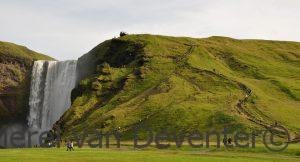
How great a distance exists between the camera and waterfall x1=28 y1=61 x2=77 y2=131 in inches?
6275

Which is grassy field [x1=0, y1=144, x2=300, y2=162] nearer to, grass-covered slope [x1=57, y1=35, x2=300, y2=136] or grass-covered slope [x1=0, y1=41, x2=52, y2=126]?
grass-covered slope [x1=57, y1=35, x2=300, y2=136]

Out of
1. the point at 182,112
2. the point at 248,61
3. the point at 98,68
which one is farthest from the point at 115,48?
the point at 182,112

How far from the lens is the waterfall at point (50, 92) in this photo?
523 feet

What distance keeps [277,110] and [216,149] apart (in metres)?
38.1

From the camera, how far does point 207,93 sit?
122938 mm

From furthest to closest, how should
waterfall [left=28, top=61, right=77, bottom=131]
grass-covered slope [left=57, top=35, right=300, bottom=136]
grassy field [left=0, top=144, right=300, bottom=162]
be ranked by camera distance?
1. waterfall [left=28, top=61, right=77, bottom=131]
2. grass-covered slope [left=57, top=35, right=300, bottom=136]
3. grassy field [left=0, top=144, right=300, bottom=162]

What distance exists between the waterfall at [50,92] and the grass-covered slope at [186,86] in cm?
1083


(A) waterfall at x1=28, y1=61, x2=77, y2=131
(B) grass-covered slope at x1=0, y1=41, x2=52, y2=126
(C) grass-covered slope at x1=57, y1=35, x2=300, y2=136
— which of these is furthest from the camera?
(B) grass-covered slope at x1=0, y1=41, x2=52, y2=126

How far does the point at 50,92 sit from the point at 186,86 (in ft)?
179

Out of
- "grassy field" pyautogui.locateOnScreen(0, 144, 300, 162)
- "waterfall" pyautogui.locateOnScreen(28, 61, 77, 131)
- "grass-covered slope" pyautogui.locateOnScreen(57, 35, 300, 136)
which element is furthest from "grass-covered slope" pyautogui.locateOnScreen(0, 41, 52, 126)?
"grassy field" pyautogui.locateOnScreen(0, 144, 300, 162)

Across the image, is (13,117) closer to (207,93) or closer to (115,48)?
(115,48)

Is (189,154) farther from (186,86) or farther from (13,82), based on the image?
(13,82)

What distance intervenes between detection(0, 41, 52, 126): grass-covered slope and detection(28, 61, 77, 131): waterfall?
4.82 m

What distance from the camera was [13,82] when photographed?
185m
